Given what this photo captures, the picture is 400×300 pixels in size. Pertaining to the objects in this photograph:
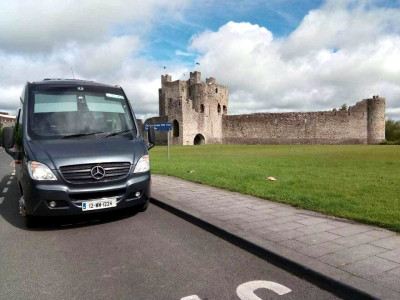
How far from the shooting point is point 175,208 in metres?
6.30

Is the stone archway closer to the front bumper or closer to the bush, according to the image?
the bush

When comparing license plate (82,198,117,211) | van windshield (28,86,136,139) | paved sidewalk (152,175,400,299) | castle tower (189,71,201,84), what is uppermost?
castle tower (189,71,201,84)

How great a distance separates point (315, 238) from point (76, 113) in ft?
14.3

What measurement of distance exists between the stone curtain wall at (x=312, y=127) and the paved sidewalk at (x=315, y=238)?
138 ft

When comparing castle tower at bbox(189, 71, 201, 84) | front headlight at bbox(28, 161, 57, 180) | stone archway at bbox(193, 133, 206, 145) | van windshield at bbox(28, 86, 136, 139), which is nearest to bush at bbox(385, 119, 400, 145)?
stone archway at bbox(193, 133, 206, 145)

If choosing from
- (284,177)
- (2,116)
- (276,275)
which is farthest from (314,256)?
(2,116)

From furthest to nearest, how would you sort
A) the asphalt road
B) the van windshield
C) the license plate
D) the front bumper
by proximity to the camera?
the van windshield → the license plate → the front bumper → the asphalt road

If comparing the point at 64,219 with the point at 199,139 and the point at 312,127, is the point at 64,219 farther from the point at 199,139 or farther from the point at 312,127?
the point at 312,127

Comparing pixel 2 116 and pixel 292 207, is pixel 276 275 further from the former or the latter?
pixel 2 116

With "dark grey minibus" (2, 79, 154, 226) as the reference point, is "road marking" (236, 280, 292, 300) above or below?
below

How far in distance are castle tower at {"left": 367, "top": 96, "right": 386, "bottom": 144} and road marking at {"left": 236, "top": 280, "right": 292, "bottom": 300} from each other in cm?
4594

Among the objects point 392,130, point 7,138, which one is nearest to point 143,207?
point 7,138

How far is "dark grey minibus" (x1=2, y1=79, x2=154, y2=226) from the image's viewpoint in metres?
4.91

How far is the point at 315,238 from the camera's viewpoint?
4340mm
